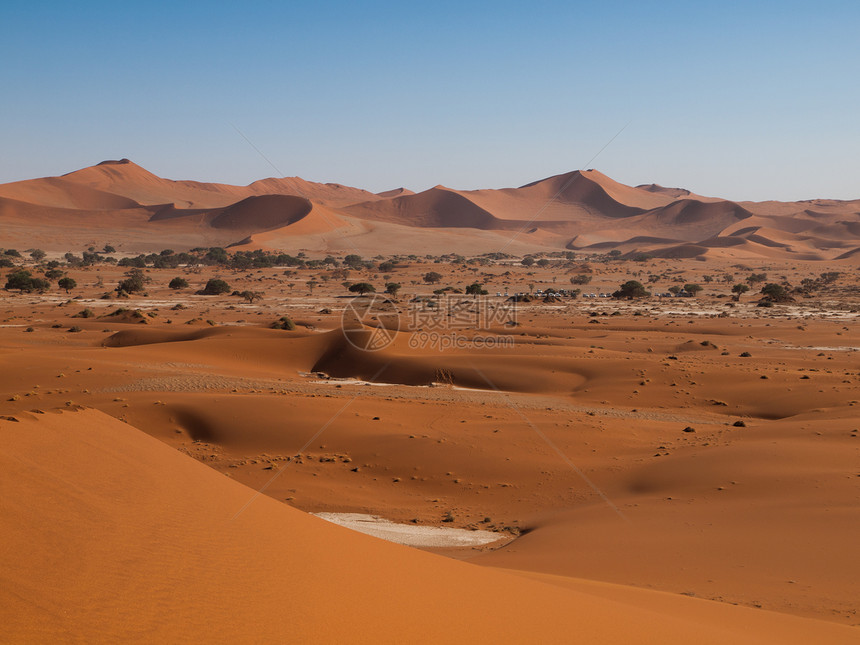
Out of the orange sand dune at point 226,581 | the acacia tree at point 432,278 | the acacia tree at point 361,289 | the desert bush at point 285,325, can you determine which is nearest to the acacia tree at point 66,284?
the acacia tree at point 361,289

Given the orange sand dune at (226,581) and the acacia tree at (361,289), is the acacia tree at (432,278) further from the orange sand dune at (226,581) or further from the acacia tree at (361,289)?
the orange sand dune at (226,581)

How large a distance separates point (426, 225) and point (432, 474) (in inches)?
6477

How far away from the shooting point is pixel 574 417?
17125mm

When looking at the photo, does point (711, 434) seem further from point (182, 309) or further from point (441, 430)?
point (182, 309)

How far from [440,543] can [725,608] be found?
4.39 m

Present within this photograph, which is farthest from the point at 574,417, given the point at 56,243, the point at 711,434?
the point at 56,243

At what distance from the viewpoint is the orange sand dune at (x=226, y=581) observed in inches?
148

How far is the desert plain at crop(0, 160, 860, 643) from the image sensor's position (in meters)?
4.42

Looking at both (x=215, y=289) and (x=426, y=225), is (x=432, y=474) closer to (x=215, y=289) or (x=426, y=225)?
(x=215, y=289)
